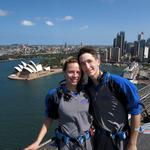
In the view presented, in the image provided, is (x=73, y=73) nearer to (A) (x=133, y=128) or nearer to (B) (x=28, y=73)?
(A) (x=133, y=128)

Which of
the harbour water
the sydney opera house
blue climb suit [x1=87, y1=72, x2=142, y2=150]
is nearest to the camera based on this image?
blue climb suit [x1=87, y1=72, x2=142, y2=150]

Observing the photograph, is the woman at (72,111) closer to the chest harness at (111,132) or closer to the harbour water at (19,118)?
the chest harness at (111,132)

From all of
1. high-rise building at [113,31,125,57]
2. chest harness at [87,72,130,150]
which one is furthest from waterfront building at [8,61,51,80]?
high-rise building at [113,31,125,57]

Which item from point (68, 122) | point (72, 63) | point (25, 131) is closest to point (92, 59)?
point (72, 63)

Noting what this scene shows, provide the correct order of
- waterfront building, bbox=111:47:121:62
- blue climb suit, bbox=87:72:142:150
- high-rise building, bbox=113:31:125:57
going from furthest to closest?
high-rise building, bbox=113:31:125:57 → waterfront building, bbox=111:47:121:62 → blue climb suit, bbox=87:72:142:150

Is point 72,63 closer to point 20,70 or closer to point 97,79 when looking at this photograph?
point 97,79

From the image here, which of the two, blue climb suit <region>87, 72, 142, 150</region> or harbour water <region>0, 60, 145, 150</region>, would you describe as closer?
blue climb suit <region>87, 72, 142, 150</region>

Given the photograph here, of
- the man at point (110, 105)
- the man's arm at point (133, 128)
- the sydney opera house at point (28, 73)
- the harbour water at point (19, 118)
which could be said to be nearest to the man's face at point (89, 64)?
the man at point (110, 105)

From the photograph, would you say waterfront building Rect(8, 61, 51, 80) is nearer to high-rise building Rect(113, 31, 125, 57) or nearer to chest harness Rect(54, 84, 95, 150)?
chest harness Rect(54, 84, 95, 150)
